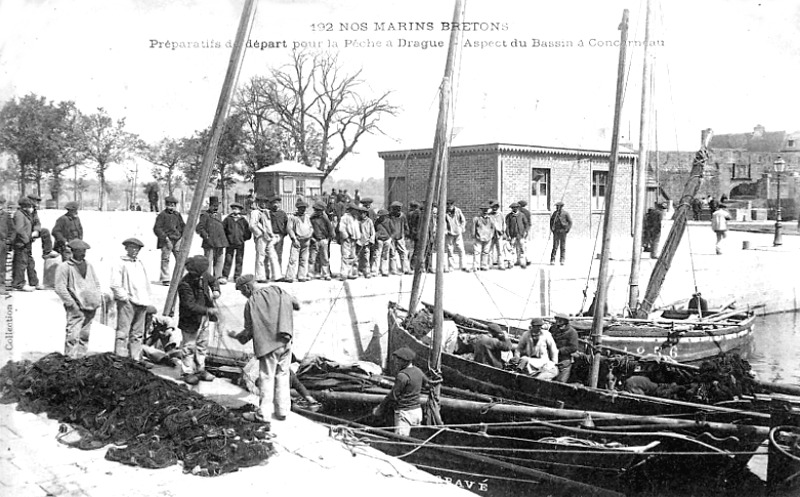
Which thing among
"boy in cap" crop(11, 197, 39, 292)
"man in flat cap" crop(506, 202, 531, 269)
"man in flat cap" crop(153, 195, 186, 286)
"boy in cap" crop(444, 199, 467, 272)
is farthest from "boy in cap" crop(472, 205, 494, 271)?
"boy in cap" crop(11, 197, 39, 292)

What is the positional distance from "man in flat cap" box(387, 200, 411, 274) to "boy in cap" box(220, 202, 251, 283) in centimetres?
378

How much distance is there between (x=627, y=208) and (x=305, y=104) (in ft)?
57.9

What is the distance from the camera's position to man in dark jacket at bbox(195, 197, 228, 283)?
1451 centimetres

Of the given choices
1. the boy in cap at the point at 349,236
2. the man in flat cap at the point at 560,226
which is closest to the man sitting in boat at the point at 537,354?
the boy in cap at the point at 349,236

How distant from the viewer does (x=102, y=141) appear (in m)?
36.1

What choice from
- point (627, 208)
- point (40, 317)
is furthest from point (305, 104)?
point (40, 317)

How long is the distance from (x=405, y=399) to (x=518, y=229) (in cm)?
1163

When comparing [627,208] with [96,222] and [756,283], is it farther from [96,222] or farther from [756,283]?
[96,222]

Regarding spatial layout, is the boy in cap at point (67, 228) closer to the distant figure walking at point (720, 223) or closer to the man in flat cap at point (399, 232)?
the man in flat cap at point (399, 232)

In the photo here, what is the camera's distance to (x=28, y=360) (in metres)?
9.20

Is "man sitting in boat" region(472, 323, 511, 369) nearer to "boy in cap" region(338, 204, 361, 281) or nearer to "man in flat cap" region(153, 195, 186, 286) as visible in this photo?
"boy in cap" region(338, 204, 361, 281)

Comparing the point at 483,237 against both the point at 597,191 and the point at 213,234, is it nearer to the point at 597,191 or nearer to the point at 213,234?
the point at 213,234

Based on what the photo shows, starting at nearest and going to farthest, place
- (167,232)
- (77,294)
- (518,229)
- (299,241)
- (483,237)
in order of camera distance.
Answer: (77,294) < (167,232) < (299,241) < (483,237) < (518,229)

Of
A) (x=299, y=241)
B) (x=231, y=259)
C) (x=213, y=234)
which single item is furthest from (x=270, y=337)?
(x=299, y=241)
